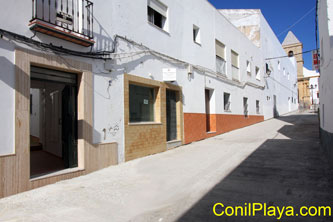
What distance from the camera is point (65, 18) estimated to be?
5.32m

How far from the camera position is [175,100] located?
9172mm

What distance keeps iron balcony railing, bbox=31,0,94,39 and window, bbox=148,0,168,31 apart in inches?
110

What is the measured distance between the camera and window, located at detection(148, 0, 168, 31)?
813cm

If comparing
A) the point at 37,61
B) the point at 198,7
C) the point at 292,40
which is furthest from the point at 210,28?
the point at 292,40

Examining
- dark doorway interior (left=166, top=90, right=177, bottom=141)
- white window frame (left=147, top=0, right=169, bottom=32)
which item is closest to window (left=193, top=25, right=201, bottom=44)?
white window frame (left=147, top=0, right=169, bottom=32)

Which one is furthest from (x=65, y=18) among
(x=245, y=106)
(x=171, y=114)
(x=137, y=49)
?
(x=245, y=106)

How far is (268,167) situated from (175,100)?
173 inches

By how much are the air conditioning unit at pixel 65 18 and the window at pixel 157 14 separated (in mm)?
3325

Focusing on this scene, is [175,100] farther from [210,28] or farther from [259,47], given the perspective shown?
[259,47]

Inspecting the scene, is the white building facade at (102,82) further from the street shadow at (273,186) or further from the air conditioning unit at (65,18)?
the street shadow at (273,186)

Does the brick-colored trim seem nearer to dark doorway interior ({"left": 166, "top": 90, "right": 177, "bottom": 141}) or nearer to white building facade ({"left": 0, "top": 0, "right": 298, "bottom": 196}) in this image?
white building facade ({"left": 0, "top": 0, "right": 298, "bottom": 196})

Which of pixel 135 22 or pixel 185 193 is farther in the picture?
pixel 135 22

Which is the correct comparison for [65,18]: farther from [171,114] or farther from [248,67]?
[248,67]

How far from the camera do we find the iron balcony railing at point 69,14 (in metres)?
5.00
